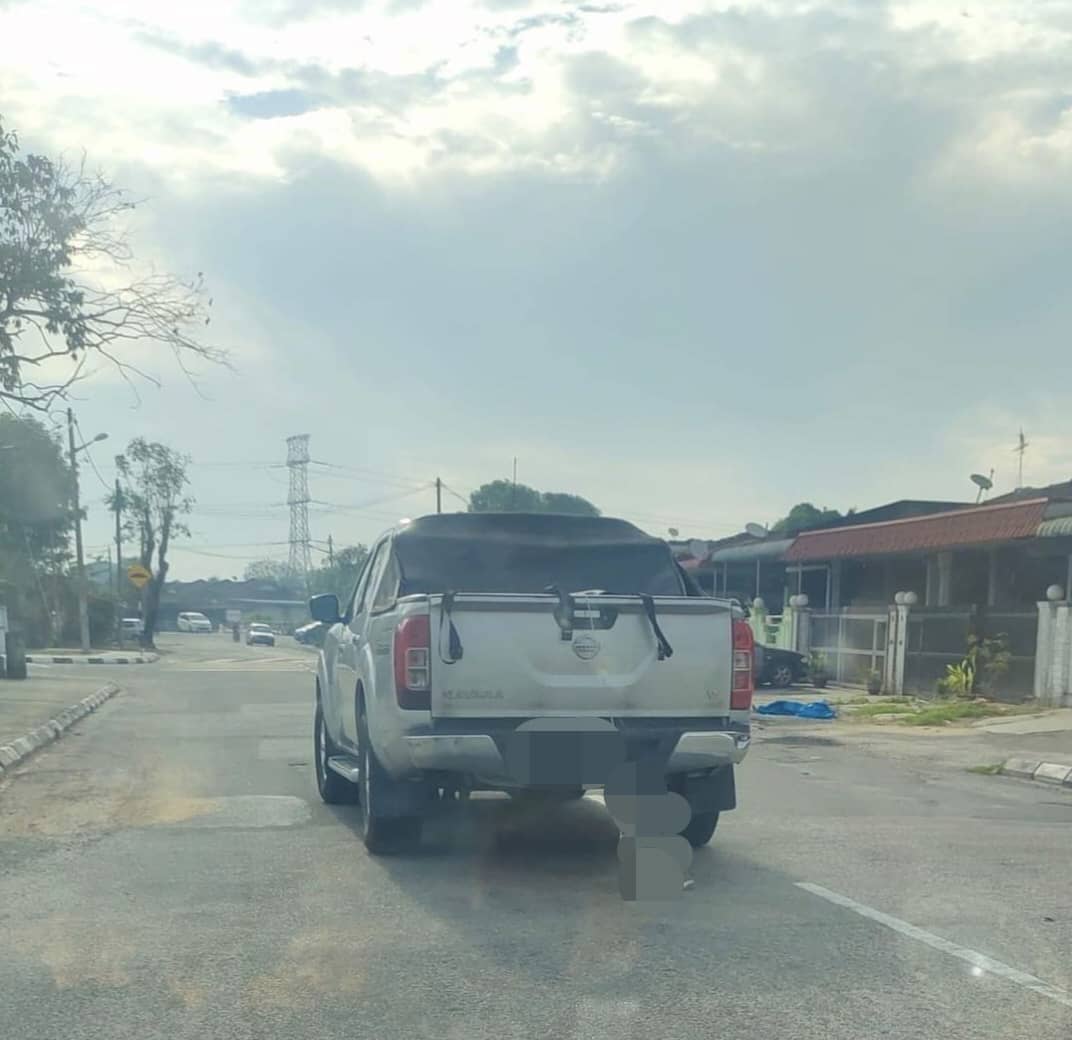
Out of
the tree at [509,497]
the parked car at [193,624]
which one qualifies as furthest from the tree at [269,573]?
the tree at [509,497]

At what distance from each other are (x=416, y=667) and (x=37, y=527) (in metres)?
53.9

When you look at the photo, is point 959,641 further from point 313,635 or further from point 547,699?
point 547,699

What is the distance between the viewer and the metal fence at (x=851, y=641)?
89.3 ft

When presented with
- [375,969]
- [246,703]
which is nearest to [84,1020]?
[375,969]

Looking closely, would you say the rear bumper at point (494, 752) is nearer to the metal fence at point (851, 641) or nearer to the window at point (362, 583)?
the window at point (362, 583)

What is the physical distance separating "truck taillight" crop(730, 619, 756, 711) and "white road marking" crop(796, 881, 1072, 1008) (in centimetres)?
112

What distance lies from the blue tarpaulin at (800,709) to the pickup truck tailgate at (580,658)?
14059 millimetres

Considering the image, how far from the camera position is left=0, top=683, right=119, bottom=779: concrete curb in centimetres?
1389

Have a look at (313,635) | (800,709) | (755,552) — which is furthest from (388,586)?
(755,552)

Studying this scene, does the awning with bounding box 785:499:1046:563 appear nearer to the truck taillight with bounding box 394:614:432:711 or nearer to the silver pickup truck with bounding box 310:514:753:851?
the silver pickup truck with bounding box 310:514:753:851

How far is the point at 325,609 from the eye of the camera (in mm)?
11203

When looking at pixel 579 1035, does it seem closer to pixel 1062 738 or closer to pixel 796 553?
pixel 1062 738

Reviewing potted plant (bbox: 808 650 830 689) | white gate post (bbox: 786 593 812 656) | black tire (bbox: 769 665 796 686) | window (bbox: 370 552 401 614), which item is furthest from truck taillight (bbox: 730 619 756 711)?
white gate post (bbox: 786 593 812 656)

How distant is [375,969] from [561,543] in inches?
157
